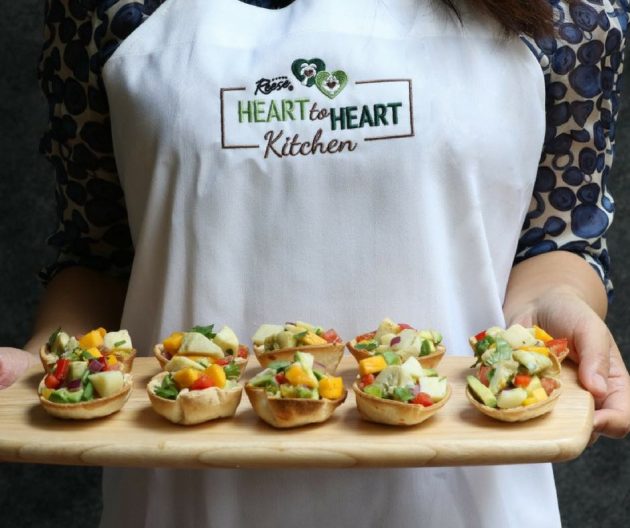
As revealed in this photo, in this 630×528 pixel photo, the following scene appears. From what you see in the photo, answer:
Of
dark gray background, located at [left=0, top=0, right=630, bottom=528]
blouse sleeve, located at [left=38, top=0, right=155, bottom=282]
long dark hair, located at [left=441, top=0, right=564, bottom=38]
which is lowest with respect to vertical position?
dark gray background, located at [left=0, top=0, right=630, bottom=528]

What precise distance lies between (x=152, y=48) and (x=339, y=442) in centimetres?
61

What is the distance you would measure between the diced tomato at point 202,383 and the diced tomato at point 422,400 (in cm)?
23

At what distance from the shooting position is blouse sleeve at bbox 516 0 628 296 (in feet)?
5.12

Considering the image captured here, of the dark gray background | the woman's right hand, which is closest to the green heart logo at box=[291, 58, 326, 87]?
the woman's right hand

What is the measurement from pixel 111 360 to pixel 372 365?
1.03ft

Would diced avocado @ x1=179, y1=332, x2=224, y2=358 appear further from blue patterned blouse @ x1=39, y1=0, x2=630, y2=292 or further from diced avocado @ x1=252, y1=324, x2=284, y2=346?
blue patterned blouse @ x1=39, y1=0, x2=630, y2=292

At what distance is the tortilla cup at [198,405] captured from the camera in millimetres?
1257

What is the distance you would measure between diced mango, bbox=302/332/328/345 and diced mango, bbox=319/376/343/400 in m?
0.09

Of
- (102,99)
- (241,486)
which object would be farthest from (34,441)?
(102,99)

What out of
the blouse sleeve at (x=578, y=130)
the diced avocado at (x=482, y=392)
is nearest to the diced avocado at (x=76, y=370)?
the diced avocado at (x=482, y=392)

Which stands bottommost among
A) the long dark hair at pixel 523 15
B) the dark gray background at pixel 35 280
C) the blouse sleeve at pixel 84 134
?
the dark gray background at pixel 35 280

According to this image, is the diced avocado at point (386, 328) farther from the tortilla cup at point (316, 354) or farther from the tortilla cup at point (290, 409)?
the tortilla cup at point (290, 409)

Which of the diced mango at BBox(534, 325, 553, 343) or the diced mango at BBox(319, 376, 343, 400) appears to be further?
the diced mango at BBox(534, 325, 553, 343)

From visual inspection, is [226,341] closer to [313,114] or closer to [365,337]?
[365,337]
